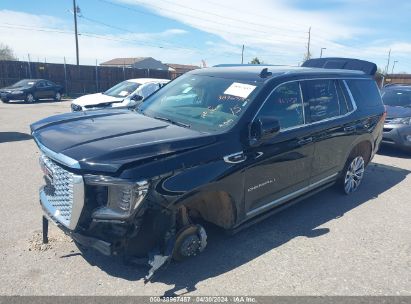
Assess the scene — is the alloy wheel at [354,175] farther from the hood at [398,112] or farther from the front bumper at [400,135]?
the hood at [398,112]

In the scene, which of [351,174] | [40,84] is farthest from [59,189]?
[40,84]

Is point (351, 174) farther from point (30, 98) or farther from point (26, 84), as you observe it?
point (26, 84)

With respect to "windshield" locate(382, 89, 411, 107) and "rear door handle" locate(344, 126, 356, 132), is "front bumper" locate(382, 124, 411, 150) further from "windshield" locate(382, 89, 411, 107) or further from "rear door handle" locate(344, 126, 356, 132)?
"rear door handle" locate(344, 126, 356, 132)

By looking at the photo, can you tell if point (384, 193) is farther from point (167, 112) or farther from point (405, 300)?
point (167, 112)

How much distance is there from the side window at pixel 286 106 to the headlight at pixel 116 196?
1.59 m

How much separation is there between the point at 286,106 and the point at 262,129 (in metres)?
0.79

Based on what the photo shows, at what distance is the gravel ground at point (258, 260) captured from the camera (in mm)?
3139

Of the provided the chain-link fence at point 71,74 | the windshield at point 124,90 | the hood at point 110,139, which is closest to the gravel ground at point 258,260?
the hood at point 110,139

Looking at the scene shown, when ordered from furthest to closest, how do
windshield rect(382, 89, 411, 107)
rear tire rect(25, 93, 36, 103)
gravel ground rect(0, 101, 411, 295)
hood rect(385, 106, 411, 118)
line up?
rear tire rect(25, 93, 36, 103) < windshield rect(382, 89, 411, 107) < hood rect(385, 106, 411, 118) < gravel ground rect(0, 101, 411, 295)

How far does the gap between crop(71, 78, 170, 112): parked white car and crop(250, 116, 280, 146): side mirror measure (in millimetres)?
6469

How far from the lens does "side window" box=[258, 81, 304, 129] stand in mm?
3818

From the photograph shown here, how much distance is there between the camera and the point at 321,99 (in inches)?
181

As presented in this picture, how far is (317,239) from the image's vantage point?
414cm

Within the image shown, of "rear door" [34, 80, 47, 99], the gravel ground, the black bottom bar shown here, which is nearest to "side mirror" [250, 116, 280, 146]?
the gravel ground
